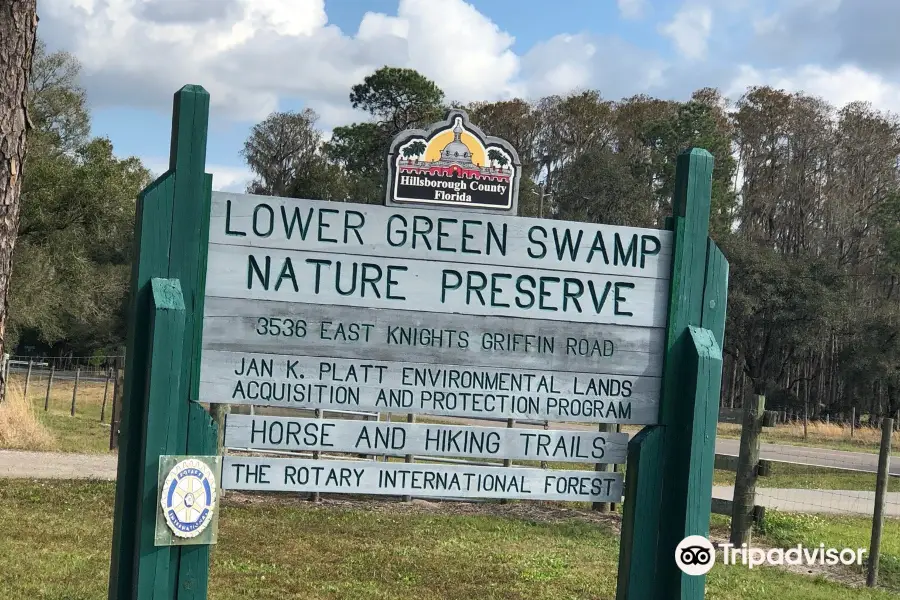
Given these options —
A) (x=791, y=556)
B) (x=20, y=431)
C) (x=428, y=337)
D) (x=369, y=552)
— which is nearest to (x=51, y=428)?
(x=20, y=431)

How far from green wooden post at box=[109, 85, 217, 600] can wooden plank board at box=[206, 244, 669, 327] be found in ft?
0.50

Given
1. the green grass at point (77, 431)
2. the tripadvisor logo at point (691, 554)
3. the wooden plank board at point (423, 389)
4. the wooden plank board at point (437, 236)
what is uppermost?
the wooden plank board at point (437, 236)

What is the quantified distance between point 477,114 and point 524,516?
45.7 m

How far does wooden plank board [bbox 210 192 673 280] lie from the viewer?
398 cm

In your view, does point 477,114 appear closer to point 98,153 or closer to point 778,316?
point 778,316

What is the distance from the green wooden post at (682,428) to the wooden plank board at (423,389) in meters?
0.12

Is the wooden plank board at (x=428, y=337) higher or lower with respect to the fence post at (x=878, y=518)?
higher

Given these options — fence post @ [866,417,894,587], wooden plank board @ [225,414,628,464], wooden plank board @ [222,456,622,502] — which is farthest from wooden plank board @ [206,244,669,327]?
fence post @ [866,417,894,587]

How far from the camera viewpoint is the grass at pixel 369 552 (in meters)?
6.68

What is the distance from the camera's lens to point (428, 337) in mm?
4125

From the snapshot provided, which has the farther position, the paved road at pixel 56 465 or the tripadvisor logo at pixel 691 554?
the paved road at pixel 56 465

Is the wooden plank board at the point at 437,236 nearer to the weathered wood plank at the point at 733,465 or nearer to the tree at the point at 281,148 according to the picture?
the weathered wood plank at the point at 733,465

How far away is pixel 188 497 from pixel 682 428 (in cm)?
202

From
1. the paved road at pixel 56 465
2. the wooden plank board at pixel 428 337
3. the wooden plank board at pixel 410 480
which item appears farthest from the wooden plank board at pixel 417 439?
the paved road at pixel 56 465
